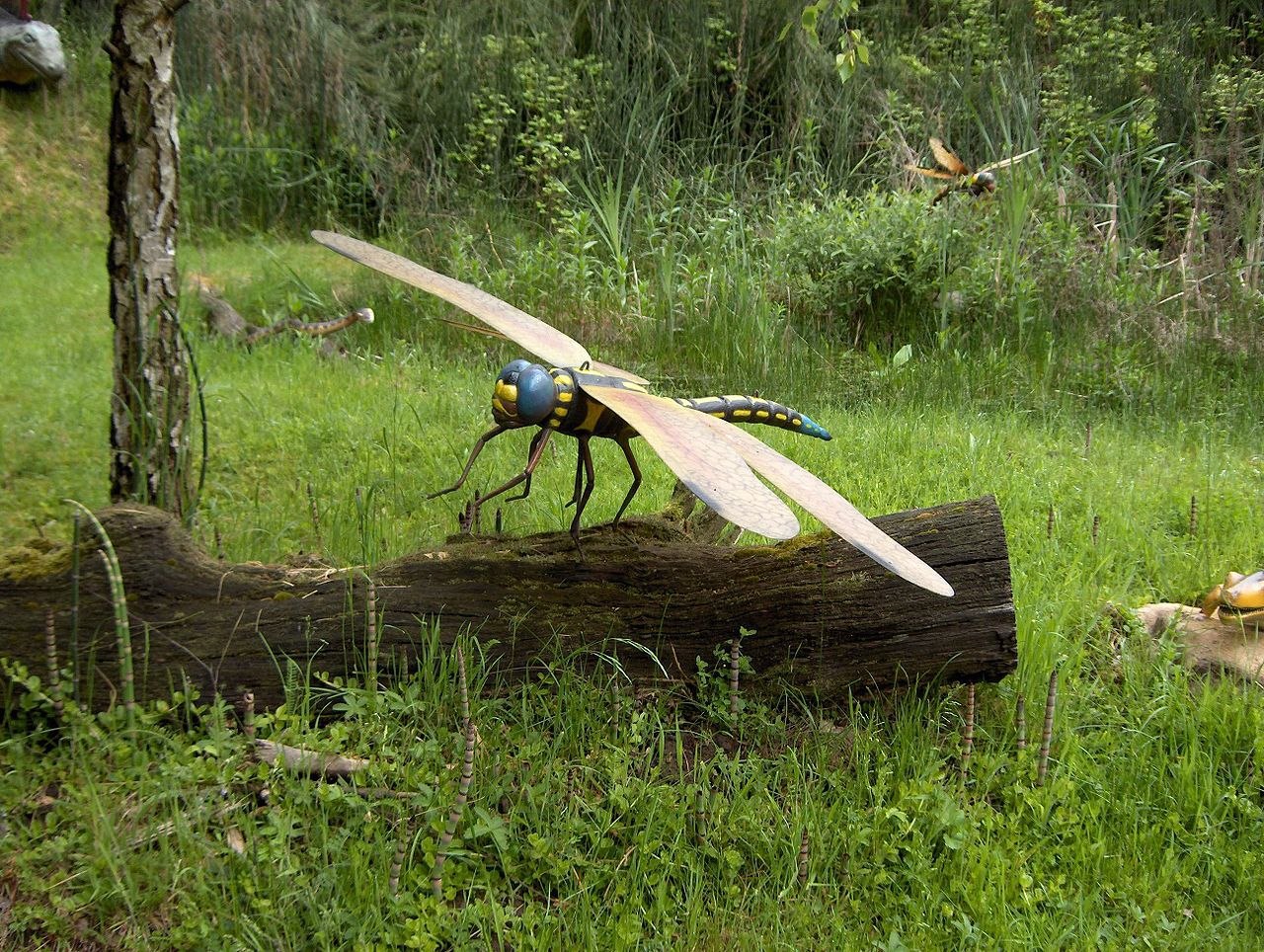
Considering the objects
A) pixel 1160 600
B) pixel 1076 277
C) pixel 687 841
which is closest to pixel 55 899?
pixel 687 841

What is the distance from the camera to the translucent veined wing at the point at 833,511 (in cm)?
212

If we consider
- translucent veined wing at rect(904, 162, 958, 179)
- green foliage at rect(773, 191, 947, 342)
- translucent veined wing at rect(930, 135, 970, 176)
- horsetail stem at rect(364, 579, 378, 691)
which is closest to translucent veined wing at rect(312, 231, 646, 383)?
horsetail stem at rect(364, 579, 378, 691)

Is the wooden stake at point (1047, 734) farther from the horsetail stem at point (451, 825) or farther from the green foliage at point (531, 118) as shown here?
the green foliage at point (531, 118)

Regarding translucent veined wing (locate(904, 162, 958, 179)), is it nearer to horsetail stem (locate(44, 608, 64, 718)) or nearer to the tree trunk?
the tree trunk

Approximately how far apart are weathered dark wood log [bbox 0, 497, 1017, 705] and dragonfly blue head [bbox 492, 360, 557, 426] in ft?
1.67

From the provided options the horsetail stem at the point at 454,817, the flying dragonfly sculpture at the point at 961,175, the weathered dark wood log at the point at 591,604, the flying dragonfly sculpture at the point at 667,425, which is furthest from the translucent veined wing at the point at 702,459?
the flying dragonfly sculpture at the point at 961,175

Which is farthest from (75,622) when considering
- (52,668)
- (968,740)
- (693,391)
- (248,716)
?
(693,391)

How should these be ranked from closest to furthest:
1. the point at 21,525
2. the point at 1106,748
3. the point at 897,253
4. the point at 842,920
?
1. the point at 842,920
2. the point at 1106,748
3. the point at 21,525
4. the point at 897,253

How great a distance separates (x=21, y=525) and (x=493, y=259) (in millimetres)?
4576

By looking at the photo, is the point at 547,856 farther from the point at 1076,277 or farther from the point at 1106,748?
the point at 1076,277

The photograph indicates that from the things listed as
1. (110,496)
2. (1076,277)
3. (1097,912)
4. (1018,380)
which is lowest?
(1097,912)

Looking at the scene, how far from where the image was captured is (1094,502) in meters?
4.52

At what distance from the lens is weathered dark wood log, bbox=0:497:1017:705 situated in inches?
106

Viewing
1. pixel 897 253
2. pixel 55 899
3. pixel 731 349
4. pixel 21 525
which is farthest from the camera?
pixel 897 253
